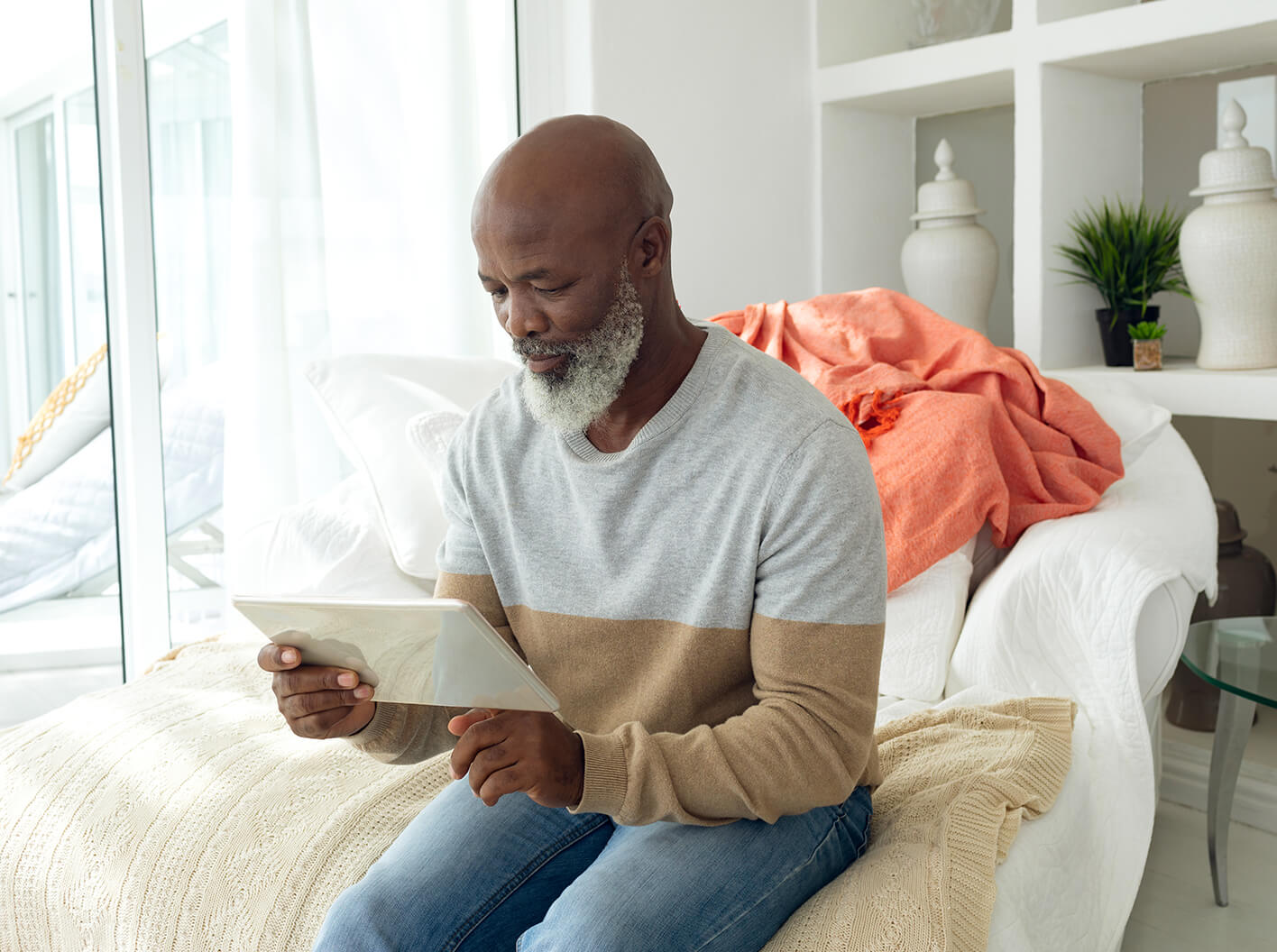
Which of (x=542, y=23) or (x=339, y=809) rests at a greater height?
(x=542, y=23)

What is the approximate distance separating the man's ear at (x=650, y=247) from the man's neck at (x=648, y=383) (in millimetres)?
56

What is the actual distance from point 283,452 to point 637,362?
1246 millimetres

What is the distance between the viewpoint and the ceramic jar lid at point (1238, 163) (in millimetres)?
2006

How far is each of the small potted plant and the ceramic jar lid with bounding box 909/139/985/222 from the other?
1.53 feet

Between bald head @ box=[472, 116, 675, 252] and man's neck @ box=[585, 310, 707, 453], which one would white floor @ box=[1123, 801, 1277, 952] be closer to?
man's neck @ box=[585, 310, 707, 453]

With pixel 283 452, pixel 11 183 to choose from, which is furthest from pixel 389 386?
pixel 11 183

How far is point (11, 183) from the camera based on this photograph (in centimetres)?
192

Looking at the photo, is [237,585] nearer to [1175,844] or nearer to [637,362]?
[637,362]

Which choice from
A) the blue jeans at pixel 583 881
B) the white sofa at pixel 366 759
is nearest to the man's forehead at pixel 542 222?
the blue jeans at pixel 583 881

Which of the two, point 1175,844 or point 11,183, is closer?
point 11,183

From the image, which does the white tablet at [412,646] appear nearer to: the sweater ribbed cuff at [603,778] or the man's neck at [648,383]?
the sweater ribbed cuff at [603,778]

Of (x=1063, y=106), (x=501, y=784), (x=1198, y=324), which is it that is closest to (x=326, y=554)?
(x=501, y=784)

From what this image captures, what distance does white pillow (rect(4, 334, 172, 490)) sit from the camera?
6.46ft

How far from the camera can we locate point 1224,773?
1787mm
